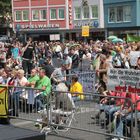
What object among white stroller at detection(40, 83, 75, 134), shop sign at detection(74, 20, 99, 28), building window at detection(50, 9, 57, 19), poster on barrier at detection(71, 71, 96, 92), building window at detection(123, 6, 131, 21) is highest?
building window at detection(50, 9, 57, 19)

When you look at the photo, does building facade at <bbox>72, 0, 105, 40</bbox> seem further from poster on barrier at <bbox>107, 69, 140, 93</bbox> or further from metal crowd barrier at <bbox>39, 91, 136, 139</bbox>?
metal crowd barrier at <bbox>39, 91, 136, 139</bbox>

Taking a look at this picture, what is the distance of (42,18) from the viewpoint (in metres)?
73.3

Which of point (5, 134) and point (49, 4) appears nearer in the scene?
point (5, 134)

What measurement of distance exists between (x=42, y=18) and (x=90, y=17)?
879cm

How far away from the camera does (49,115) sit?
10.9 m

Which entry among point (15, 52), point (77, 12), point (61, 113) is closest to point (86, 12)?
point (77, 12)

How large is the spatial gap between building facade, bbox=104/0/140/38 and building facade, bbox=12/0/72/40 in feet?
21.7

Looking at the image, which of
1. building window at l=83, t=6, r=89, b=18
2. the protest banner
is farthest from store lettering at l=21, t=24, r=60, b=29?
the protest banner

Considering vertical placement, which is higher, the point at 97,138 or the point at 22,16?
the point at 22,16

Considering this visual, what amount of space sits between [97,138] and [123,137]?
1.04 m

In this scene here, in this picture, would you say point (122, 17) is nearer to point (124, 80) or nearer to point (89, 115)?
point (124, 80)

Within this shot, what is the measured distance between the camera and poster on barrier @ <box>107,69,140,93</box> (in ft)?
36.4

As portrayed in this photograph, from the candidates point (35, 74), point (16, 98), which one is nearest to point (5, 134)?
point (16, 98)

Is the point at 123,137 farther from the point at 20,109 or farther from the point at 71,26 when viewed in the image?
the point at 71,26
